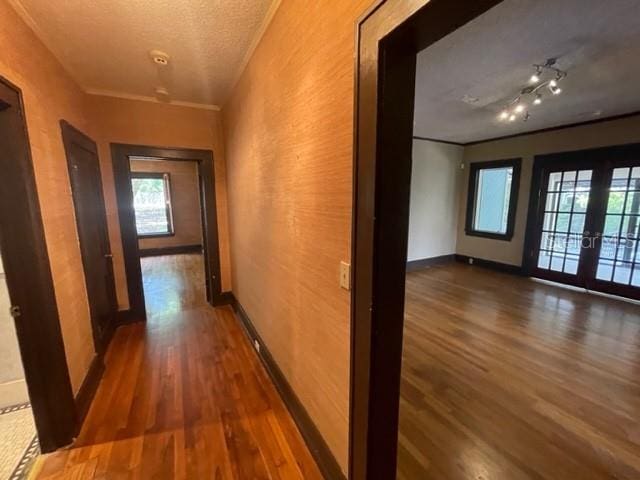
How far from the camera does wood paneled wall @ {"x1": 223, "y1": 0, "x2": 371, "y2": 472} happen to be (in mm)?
1197

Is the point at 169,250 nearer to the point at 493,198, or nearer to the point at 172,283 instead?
the point at 172,283

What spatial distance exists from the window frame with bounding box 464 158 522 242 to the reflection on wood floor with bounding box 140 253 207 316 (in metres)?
5.41

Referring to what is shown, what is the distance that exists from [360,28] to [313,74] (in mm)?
432

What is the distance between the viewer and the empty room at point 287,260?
112 centimetres

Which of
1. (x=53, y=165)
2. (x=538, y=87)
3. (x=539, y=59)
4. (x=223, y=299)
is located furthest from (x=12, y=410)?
(x=538, y=87)

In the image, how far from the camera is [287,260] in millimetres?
1893

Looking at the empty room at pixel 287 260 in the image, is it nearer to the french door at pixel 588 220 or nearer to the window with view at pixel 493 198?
the french door at pixel 588 220

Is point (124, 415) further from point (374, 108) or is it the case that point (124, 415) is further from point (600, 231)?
point (600, 231)

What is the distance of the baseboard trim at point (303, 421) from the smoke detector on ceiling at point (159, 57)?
2520 millimetres

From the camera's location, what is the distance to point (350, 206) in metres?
1.15

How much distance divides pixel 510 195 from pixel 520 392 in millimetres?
4322

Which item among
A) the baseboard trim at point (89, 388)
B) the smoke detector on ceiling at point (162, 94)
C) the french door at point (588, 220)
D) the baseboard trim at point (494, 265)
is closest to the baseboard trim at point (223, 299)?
the baseboard trim at point (89, 388)

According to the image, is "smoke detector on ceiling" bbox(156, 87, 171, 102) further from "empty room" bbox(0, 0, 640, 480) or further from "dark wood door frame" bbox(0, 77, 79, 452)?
"dark wood door frame" bbox(0, 77, 79, 452)

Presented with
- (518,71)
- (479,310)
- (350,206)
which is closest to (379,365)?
(350,206)
